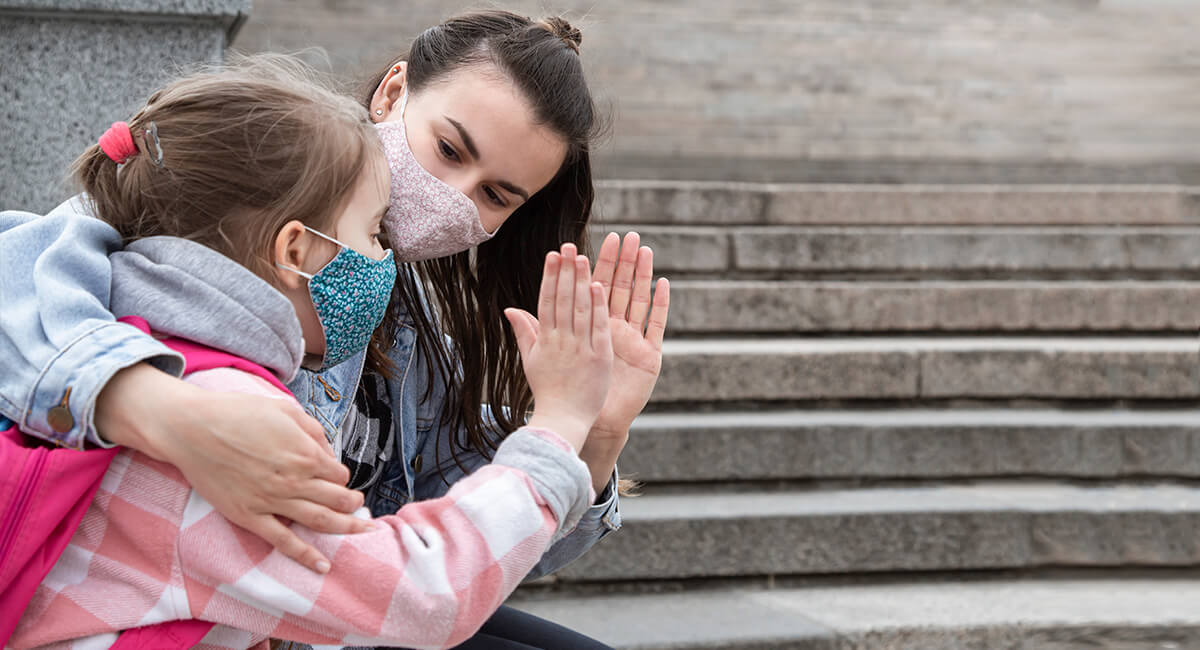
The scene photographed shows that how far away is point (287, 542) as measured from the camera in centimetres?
113

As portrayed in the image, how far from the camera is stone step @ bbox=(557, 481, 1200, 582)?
3199 millimetres

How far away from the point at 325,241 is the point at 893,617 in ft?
7.23

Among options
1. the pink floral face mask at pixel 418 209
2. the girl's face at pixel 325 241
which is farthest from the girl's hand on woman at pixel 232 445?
the pink floral face mask at pixel 418 209

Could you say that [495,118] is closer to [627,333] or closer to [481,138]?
[481,138]

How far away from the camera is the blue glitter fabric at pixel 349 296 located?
136 centimetres

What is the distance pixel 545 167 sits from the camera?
196 centimetres

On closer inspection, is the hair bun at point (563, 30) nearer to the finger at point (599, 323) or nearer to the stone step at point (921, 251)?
the finger at point (599, 323)

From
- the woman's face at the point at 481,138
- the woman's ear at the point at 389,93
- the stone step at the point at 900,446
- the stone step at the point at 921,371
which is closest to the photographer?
the woman's face at the point at 481,138

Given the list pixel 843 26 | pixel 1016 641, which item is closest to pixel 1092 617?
pixel 1016 641

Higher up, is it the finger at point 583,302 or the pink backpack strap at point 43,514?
the finger at point 583,302

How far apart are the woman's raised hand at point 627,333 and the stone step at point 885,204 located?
294cm

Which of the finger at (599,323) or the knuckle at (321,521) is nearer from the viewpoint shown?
the knuckle at (321,521)

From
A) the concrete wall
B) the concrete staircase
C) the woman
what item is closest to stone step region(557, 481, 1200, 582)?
the concrete staircase

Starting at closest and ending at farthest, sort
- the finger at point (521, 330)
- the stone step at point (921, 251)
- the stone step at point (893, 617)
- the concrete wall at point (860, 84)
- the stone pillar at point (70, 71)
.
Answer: the finger at point (521, 330) < the stone pillar at point (70, 71) < the stone step at point (893, 617) < the stone step at point (921, 251) < the concrete wall at point (860, 84)
